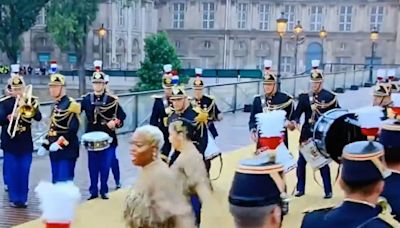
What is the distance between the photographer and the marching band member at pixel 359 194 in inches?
144

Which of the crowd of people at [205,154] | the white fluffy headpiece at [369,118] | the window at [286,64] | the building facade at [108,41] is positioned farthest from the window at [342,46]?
the white fluffy headpiece at [369,118]

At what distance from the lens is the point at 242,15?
197 ft

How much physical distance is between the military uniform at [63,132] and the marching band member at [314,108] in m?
3.37

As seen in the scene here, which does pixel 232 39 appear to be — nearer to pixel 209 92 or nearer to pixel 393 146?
pixel 209 92

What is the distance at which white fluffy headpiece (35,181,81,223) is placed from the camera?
9.28 ft

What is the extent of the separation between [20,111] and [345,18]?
171 feet

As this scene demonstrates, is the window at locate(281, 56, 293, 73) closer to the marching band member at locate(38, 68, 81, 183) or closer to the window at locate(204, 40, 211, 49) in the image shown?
the window at locate(204, 40, 211, 49)

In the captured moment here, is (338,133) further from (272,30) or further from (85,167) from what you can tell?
(272,30)

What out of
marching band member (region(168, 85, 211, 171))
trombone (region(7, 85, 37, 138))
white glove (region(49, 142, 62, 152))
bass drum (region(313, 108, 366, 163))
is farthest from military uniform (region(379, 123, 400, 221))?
trombone (region(7, 85, 37, 138))

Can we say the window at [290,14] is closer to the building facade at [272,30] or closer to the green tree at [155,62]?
the building facade at [272,30]

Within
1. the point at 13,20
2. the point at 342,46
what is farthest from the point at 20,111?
the point at 342,46

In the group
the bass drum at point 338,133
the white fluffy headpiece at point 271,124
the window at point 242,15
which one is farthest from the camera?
the window at point 242,15

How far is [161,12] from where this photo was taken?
61375mm

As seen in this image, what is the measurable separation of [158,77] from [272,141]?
33440mm
